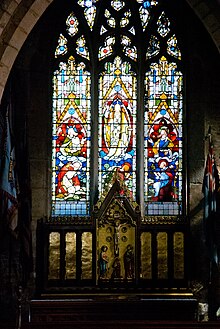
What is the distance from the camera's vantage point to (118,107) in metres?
18.2

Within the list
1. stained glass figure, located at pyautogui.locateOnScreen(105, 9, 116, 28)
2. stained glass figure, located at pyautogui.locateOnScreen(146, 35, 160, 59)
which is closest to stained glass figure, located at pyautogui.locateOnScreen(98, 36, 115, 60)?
stained glass figure, located at pyautogui.locateOnScreen(105, 9, 116, 28)

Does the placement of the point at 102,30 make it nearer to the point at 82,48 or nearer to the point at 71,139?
the point at 82,48

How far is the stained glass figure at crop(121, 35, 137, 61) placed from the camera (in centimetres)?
1848

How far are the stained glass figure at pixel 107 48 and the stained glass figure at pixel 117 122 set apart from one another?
7.9 inches

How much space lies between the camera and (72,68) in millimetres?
18422

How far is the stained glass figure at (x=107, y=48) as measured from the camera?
60.7 ft

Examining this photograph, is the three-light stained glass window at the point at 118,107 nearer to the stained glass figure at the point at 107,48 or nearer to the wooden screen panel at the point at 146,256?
the stained glass figure at the point at 107,48

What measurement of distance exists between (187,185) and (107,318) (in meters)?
3.11

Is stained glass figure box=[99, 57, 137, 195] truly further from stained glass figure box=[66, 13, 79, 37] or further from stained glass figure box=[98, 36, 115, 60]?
stained glass figure box=[66, 13, 79, 37]

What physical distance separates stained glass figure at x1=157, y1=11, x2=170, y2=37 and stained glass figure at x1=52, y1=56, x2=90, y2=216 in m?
1.76

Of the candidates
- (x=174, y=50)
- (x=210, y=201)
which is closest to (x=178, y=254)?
(x=210, y=201)

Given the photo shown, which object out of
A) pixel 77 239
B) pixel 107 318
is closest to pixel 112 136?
pixel 77 239

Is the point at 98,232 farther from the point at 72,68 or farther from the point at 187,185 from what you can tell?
the point at 72,68

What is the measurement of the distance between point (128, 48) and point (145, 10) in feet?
2.86
